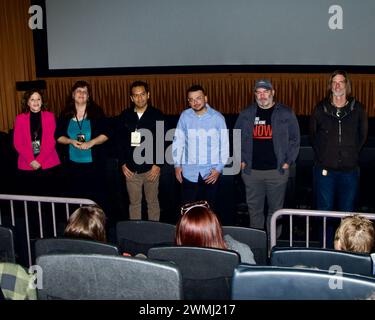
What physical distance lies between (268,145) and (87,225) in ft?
6.55

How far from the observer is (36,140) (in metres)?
5.06

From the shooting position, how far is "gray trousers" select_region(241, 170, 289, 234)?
182 inches

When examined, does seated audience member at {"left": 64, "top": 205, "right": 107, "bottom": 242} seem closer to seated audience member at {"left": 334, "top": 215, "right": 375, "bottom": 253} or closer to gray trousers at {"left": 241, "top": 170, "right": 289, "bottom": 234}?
seated audience member at {"left": 334, "top": 215, "right": 375, "bottom": 253}

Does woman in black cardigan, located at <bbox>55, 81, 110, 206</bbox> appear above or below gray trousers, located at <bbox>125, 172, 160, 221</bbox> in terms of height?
above

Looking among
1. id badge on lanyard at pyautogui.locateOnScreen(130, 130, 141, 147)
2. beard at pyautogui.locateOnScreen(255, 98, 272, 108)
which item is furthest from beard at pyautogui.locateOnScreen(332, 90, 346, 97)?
id badge on lanyard at pyautogui.locateOnScreen(130, 130, 141, 147)

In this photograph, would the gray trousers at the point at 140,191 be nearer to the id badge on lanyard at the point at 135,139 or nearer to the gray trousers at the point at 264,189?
the id badge on lanyard at the point at 135,139

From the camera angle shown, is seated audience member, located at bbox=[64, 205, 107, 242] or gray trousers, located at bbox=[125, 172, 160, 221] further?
gray trousers, located at bbox=[125, 172, 160, 221]

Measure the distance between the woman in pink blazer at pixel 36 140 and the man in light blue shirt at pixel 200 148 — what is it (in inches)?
44.8

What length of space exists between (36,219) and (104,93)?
4185 mm

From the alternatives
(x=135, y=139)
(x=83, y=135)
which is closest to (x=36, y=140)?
(x=83, y=135)

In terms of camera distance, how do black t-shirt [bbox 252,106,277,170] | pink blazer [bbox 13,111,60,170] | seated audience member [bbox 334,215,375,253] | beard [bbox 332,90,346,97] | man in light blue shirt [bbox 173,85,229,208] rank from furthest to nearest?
1. pink blazer [bbox 13,111,60,170]
2. man in light blue shirt [bbox 173,85,229,208]
3. black t-shirt [bbox 252,106,277,170]
4. beard [bbox 332,90,346,97]
5. seated audience member [bbox 334,215,375,253]

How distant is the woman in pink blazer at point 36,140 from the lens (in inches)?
197

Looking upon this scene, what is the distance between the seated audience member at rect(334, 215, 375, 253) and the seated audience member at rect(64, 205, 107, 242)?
4.10 feet
